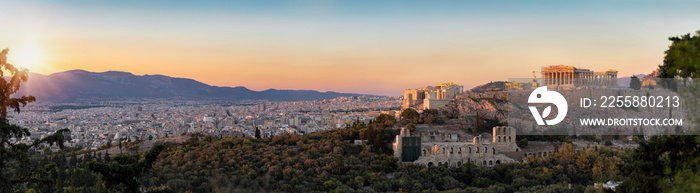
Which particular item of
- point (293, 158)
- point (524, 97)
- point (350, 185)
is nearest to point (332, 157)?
point (293, 158)

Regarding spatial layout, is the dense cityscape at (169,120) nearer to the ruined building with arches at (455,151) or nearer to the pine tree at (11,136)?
A: the pine tree at (11,136)

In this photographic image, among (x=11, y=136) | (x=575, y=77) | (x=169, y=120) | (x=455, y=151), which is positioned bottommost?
(x=169, y=120)

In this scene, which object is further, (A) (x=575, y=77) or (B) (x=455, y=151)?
(A) (x=575, y=77)

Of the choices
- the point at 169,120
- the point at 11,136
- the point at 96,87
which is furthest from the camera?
the point at 96,87

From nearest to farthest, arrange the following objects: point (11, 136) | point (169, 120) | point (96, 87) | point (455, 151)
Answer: point (11, 136)
point (455, 151)
point (169, 120)
point (96, 87)

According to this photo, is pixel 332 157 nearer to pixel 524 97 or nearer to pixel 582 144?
pixel 582 144

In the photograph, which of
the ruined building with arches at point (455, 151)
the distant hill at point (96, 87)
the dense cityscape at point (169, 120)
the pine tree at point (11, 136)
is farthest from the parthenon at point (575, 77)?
the distant hill at point (96, 87)

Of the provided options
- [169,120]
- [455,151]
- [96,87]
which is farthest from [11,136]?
[96,87]

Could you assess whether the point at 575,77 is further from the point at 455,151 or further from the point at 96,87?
the point at 96,87

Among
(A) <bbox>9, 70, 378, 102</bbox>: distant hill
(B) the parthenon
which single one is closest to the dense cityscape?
(A) <bbox>9, 70, 378, 102</bbox>: distant hill
